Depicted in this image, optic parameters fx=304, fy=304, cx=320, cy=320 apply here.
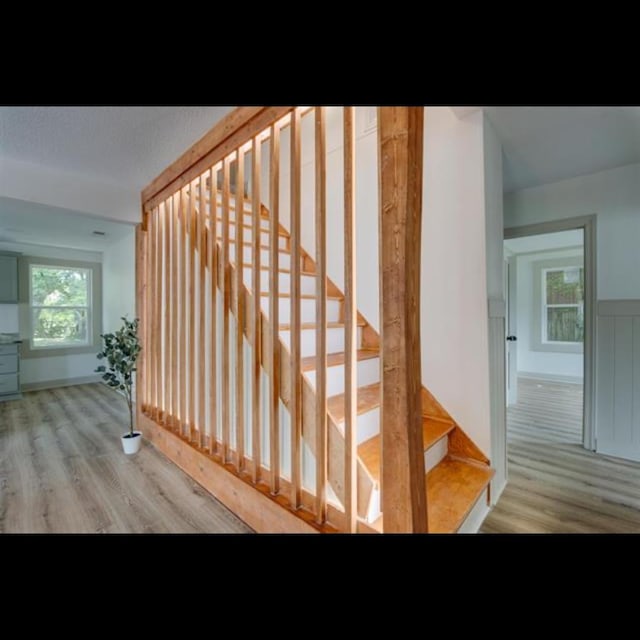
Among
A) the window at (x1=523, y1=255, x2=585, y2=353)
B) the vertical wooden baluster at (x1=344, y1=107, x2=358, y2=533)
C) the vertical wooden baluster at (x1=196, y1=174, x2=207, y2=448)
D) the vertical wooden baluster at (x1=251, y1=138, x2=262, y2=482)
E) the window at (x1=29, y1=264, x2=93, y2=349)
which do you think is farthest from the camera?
the window at (x1=523, y1=255, x2=585, y2=353)

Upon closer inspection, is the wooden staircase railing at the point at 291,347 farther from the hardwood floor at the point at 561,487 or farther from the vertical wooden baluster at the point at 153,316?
the hardwood floor at the point at 561,487

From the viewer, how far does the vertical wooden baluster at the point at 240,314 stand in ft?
5.62

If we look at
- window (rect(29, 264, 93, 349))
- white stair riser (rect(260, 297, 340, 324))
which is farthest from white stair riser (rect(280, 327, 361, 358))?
window (rect(29, 264, 93, 349))

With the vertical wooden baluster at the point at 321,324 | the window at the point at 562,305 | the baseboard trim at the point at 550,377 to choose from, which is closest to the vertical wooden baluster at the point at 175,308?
the vertical wooden baluster at the point at 321,324

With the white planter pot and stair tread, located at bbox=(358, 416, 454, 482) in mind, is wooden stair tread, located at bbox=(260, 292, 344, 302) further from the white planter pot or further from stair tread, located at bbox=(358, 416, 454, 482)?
the white planter pot

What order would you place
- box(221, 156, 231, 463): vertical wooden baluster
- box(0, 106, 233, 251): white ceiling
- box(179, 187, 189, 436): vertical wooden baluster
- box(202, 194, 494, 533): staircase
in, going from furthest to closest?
box(179, 187, 189, 436): vertical wooden baluster < box(221, 156, 231, 463): vertical wooden baluster < box(0, 106, 233, 251): white ceiling < box(202, 194, 494, 533): staircase

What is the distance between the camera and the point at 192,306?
2193mm

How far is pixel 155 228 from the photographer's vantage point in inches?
107

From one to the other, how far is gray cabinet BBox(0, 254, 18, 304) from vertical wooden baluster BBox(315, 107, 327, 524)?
5585 millimetres

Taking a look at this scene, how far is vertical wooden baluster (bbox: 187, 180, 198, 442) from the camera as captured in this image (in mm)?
2197
